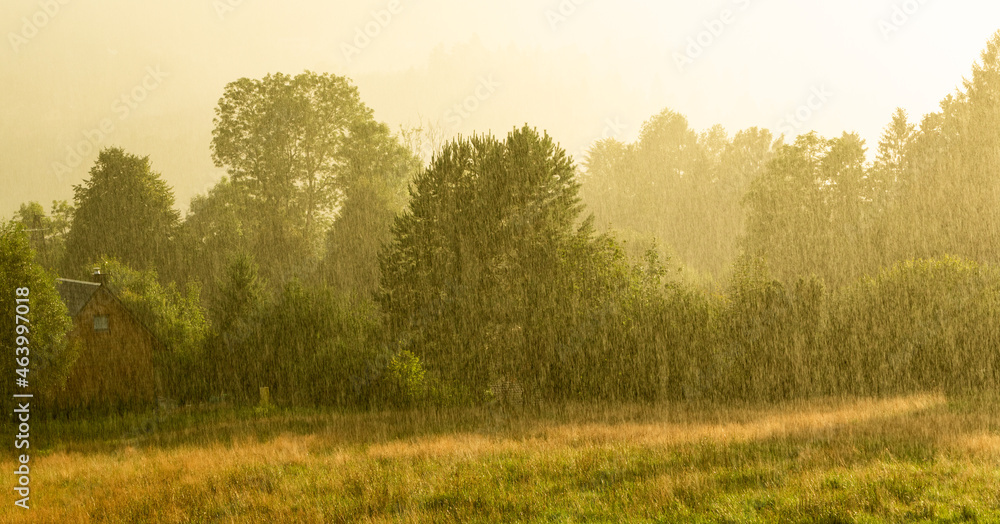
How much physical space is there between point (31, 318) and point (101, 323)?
36.2 ft

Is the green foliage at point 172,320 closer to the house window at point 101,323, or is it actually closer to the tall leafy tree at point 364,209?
the house window at point 101,323

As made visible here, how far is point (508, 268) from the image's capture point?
36469 millimetres

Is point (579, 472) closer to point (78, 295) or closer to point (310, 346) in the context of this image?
point (310, 346)

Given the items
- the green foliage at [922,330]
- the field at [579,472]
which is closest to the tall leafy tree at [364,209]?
the field at [579,472]

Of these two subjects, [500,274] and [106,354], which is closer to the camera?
[500,274]

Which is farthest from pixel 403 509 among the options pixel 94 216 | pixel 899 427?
pixel 94 216

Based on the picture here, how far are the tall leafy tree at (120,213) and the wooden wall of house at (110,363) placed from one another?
22.1 m

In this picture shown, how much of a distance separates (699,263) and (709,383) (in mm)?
67783

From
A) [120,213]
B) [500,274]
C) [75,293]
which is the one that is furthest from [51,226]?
[500,274]

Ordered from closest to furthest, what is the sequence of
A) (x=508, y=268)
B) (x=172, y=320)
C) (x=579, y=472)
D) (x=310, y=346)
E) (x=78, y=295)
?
(x=579, y=472)
(x=508, y=268)
(x=78, y=295)
(x=310, y=346)
(x=172, y=320)

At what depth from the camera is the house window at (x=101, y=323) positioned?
43750mm

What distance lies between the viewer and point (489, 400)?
37.2m

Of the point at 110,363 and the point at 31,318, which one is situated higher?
the point at 31,318

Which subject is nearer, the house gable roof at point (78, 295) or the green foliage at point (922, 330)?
the green foliage at point (922, 330)
